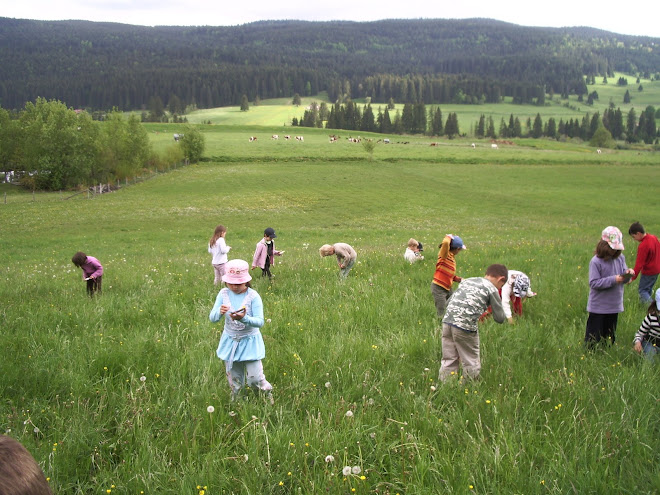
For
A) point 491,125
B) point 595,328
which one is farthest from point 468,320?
point 491,125

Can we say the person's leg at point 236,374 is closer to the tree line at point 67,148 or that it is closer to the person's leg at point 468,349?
the person's leg at point 468,349

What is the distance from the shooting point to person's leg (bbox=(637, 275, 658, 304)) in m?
9.01

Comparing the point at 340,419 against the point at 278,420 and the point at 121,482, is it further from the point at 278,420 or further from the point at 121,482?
the point at 121,482

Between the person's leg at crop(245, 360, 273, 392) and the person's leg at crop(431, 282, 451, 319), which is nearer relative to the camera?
the person's leg at crop(245, 360, 273, 392)

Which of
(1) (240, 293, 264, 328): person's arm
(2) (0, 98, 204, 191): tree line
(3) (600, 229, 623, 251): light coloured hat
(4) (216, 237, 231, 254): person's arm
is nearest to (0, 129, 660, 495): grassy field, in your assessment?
(1) (240, 293, 264, 328): person's arm

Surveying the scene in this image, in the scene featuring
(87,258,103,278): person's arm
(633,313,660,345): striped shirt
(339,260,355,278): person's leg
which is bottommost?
(339,260,355,278): person's leg

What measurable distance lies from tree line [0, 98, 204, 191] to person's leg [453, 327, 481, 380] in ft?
213

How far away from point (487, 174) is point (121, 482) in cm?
6703

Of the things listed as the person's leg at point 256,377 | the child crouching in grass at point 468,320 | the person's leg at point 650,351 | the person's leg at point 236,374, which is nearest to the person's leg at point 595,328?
the person's leg at point 650,351

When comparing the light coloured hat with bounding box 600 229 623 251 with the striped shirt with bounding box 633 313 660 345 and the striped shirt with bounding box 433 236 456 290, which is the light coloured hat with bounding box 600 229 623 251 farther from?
the striped shirt with bounding box 433 236 456 290

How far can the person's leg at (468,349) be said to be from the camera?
548 centimetres

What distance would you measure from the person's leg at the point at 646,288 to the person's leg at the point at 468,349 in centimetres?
554

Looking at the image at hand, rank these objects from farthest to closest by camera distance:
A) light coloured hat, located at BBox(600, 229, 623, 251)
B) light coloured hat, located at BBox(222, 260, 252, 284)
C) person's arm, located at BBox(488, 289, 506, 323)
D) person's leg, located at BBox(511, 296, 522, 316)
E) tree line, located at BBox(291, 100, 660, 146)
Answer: tree line, located at BBox(291, 100, 660, 146), person's leg, located at BBox(511, 296, 522, 316), light coloured hat, located at BBox(600, 229, 623, 251), person's arm, located at BBox(488, 289, 506, 323), light coloured hat, located at BBox(222, 260, 252, 284)

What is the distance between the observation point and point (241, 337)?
5094mm
